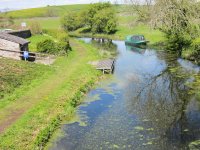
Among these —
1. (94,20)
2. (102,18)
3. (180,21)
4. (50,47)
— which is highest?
(180,21)

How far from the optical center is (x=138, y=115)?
27469 mm

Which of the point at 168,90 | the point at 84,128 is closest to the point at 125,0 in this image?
the point at 168,90

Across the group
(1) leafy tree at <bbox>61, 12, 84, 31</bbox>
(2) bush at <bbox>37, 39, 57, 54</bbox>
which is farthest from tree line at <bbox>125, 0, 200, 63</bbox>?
(1) leafy tree at <bbox>61, 12, 84, 31</bbox>

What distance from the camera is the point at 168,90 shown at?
34.1m

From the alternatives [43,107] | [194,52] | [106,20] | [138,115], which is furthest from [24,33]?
[138,115]

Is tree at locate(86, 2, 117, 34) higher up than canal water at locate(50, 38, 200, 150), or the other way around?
tree at locate(86, 2, 117, 34)

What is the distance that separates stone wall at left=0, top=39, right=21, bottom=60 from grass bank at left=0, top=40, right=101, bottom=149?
6.28 m

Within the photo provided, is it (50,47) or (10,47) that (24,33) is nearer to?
(50,47)

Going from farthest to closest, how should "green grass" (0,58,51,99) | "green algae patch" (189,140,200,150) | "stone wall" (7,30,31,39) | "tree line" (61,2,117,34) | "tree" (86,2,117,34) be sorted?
1. "tree line" (61,2,117,34)
2. "tree" (86,2,117,34)
3. "stone wall" (7,30,31,39)
4. "green grass" (0,58,51,99)
5. "green algae patch" (189,140,200,150)

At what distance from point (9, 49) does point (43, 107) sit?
71.1 feet

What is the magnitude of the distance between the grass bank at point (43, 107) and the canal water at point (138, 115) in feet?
3.60

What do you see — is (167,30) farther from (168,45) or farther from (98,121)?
(98,121)

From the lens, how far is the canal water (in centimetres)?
2244

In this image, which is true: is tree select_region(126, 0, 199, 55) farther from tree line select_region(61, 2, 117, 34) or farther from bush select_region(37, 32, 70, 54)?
tree line select_region(61, 2, 117, 34)
